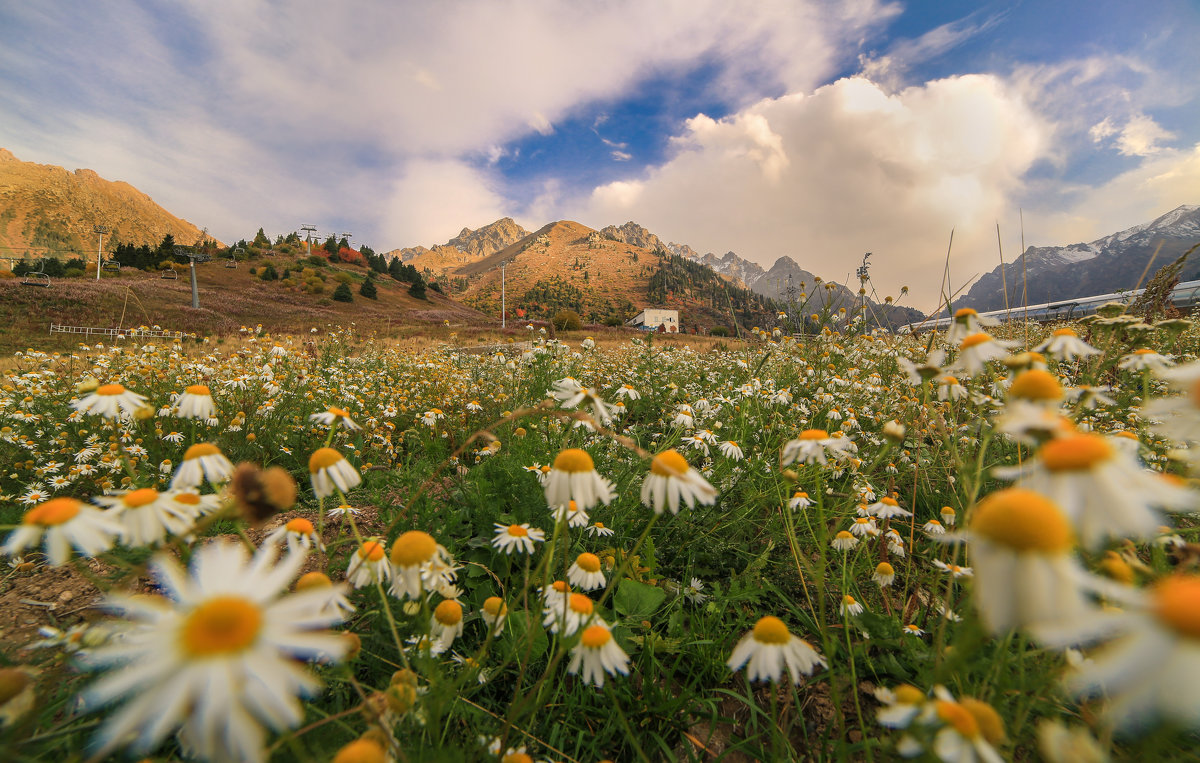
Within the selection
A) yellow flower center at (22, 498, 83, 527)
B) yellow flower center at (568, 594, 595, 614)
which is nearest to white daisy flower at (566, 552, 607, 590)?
yellow flower center at (568, 594, 595, 614)

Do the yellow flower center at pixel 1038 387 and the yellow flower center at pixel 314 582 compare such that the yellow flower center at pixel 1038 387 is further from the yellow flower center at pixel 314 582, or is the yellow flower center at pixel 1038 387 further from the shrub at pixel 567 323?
the shrub at pixel 567 323

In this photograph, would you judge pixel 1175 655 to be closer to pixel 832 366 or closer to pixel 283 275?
pixel 832 366

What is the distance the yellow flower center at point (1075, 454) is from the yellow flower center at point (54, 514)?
1.81m

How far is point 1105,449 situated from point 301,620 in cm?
121

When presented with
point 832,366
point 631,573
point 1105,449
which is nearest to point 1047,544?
point 1105,449

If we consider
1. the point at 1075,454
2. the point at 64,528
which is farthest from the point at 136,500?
the point at 1075,454

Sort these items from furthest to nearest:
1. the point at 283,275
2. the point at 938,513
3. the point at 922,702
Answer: the point at 283,275 → the point at 938,513 → the point at 922,702

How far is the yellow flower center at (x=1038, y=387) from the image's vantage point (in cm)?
97

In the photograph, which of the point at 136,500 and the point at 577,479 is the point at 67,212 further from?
the point at 577,479

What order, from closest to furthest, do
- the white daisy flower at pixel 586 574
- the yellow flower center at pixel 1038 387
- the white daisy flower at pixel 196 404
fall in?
1. the yellow flower center at pixel 1038 387
2. the white daisy flower at pixel 586 574
3. the white daisy flower at pixel 196 404

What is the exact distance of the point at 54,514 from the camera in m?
0.93

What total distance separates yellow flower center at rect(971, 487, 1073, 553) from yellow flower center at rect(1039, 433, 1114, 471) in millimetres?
129

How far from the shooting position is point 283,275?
1570 inches

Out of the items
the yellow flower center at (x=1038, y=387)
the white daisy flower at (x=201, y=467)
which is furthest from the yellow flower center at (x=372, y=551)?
the yellow flower center at (x=1038, y=387)
